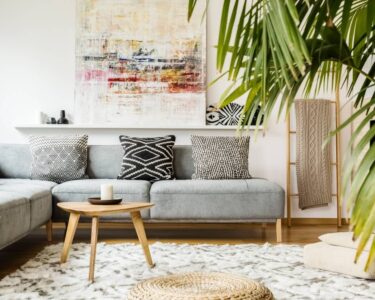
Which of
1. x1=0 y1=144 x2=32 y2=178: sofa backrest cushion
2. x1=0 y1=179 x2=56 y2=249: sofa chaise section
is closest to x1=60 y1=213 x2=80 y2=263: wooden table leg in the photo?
x1=0 y1=179 x2=56 y2=249: sofa chaise section

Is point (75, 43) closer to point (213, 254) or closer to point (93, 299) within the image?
point (213, 254)

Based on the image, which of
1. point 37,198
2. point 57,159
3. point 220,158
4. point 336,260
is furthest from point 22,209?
point 336,260

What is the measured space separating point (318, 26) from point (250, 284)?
101cm

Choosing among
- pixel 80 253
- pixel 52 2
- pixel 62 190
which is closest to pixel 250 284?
Answer: pixel 80 253

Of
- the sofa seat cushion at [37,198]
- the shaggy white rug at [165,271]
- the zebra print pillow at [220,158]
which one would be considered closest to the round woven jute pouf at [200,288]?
the shaggy white rug at [165,271]

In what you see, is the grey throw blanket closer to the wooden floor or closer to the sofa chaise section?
the wooden floor

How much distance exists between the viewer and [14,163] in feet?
14.5

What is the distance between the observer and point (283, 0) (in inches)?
39.8

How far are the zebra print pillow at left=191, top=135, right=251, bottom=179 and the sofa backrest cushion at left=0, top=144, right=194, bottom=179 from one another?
0.17 m

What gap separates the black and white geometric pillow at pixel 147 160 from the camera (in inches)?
167

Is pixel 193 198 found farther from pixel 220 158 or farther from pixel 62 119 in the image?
pixel 62 119

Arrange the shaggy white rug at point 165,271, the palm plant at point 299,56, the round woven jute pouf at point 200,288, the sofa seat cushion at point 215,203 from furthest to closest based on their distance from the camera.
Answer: the sofa seat cushion at point 215,203 < the shaggy white rug at point 165,271 < the round woven jute pouf at point 200,288 < the palm plant at point 299,56

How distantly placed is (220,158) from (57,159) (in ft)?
4.85

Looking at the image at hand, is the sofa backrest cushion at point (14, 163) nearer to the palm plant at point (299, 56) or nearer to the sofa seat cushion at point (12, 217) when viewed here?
the sofa seat cushion at point (12, 217)
